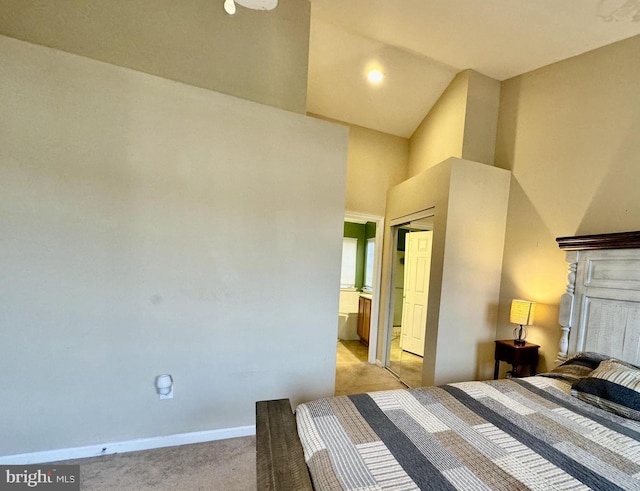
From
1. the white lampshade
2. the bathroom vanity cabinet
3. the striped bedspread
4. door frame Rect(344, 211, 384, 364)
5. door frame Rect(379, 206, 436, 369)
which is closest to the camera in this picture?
the striped bedspread

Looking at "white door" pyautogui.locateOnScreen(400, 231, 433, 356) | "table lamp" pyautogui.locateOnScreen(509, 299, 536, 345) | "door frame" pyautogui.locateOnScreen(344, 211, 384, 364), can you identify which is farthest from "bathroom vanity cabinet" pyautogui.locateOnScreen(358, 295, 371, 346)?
"table lamp" pyautogui.locateOnScreen(509, 299, 536, 345)

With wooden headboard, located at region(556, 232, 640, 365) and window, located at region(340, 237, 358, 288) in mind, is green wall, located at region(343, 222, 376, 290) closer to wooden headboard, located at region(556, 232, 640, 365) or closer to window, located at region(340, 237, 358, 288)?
window, located at region(340, 237, 358, 288)

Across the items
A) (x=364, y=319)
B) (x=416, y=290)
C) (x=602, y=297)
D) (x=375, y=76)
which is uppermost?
(x=375, y=76)

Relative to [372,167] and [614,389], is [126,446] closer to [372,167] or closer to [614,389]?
[614,389]

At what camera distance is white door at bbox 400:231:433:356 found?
391 cm

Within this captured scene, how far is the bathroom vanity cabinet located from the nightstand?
5.91ft

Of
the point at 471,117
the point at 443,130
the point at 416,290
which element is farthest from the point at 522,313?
the point at 443,130

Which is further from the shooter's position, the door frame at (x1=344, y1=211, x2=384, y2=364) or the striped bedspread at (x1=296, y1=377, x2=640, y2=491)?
the door frame at (x1=344, y1=211, x2=384, y2=364)

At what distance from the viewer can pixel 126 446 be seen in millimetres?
1870

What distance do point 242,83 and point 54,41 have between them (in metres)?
1.25

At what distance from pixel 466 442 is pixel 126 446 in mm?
2137

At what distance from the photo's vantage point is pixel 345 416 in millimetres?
1306

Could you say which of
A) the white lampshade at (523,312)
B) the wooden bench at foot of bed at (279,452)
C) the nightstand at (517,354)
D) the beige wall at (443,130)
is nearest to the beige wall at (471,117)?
the beige wall at (443,130)

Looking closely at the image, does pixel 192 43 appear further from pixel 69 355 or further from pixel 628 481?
pixel 628 481
